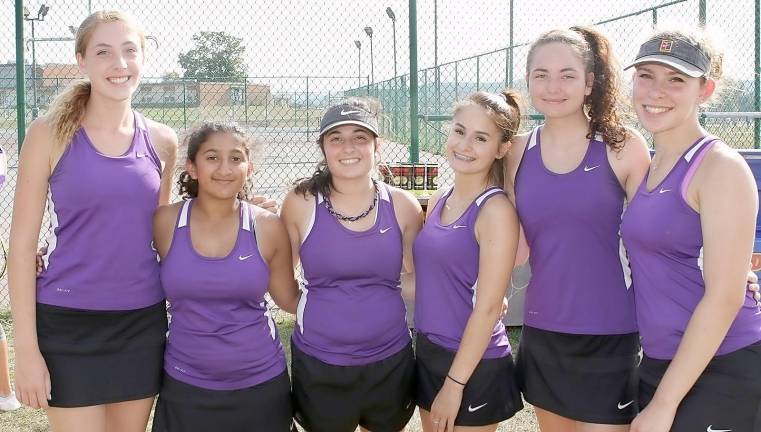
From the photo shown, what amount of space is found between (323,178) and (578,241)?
1051 mm

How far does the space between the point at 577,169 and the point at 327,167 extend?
1023 millimetres

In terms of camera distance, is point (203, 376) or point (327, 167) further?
point (327, 167)

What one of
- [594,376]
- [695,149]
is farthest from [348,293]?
[695,149]

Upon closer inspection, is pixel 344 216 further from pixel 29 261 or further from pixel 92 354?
pixel 29 261

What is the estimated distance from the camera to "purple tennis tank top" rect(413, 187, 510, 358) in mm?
2873

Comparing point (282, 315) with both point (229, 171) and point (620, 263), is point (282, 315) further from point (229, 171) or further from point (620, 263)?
point (620, 263)

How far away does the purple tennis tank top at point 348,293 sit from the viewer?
2941 mm

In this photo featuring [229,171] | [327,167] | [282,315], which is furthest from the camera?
[282,315]

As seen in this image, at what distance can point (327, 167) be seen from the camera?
321cm

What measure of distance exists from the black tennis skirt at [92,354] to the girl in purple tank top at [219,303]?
0.42 feet

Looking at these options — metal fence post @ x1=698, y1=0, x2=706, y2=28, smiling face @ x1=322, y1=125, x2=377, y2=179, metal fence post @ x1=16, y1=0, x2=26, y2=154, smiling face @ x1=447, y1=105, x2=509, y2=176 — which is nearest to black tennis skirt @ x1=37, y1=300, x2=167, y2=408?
smiling face @ x1=322, y1=125, x2=377, y2=179

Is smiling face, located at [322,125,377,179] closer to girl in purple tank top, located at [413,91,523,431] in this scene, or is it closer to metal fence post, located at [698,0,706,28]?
girl in purple tank top, located at [413,91,523,431]

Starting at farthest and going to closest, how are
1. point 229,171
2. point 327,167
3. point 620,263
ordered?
point 327,167
point 229,171
point 620,263

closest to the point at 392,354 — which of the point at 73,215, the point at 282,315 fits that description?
the point at 73,215
